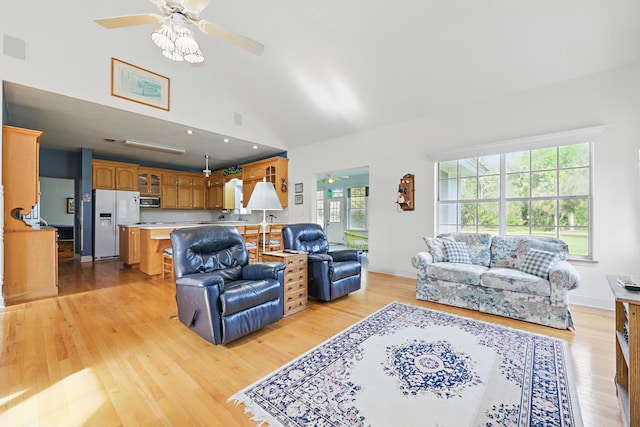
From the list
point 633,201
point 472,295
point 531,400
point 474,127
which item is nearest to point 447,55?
point 474,127

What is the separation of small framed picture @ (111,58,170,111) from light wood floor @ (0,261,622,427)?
10.1ft

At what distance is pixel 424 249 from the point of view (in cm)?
472

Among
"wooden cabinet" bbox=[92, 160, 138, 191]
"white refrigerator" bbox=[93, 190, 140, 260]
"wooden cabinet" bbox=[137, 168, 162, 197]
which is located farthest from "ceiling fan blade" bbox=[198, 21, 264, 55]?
"wooden cabinet" bbox=[137, 168, 162, 197]

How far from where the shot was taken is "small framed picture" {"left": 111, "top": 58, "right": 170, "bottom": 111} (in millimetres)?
4152

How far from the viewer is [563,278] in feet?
8.80

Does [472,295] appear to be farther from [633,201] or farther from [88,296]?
[88,296]

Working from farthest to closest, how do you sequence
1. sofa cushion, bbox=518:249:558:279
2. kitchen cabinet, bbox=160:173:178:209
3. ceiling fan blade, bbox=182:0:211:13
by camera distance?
kitchen cabinet, bbox=160:173:178:209 → sofa cushion, bbox=518:249:558:279 → ceiling fan blade, bbox=182:0:211:13

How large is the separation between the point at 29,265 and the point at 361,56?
537 centimetres

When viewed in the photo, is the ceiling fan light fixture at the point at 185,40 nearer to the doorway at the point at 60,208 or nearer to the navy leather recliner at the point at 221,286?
the navy leather recliner at the point at 221,286

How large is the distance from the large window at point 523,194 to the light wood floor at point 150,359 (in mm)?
1088

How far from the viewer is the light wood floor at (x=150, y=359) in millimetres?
1594

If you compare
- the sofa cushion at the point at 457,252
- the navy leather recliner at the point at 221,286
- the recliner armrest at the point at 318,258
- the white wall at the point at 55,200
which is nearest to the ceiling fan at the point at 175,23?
the navy leather recliner at the point at 221,286

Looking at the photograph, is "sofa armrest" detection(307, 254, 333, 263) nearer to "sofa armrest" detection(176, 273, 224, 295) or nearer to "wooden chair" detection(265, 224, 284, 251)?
"sofa armrest" detection(176, 273, 224, 295)

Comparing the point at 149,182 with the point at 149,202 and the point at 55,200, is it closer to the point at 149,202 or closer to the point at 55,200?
the point at 149,202
